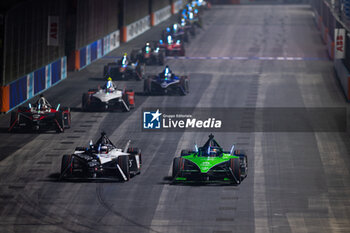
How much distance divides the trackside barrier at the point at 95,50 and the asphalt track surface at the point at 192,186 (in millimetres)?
3101

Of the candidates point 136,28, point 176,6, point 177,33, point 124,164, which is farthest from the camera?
point 176,6

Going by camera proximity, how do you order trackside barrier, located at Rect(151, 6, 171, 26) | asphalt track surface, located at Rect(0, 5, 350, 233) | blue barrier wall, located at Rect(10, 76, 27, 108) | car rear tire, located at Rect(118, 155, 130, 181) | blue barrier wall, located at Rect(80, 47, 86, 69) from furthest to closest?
trackside barrier, located at Rect(151, 6, 171, 26) < blue barrier wall, located at Rect(80, 47, 86, 69) < blue barrier wall, located at Rect(10, 76, 27, 108) < car rear tire, located at Rect(118, 155, 130, 181) < asphalt track surface, located at Rect(0, 5, 350, 233)

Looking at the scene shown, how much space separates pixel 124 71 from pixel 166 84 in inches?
288

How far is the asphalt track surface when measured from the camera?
23.1 meters

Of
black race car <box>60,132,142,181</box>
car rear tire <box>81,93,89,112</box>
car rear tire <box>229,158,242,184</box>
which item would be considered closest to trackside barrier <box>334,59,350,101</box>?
car rear tire <box>81,93,89,112</box>

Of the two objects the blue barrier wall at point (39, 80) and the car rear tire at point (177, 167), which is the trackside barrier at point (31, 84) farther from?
the car rear tire at point (177, 167)

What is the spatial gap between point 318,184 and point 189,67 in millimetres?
33550

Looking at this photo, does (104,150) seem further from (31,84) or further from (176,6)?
(176,6)

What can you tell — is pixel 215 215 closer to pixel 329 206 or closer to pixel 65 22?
pixel 329 206

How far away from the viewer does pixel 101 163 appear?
27.2 metres

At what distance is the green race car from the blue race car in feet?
62.4

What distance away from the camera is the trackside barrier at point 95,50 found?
59.3 m

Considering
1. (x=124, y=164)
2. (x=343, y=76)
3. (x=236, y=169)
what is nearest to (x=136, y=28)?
(x=343, y=76)

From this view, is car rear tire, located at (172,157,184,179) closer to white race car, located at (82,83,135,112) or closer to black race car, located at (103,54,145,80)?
white race car, located at (82,83,135,112)
